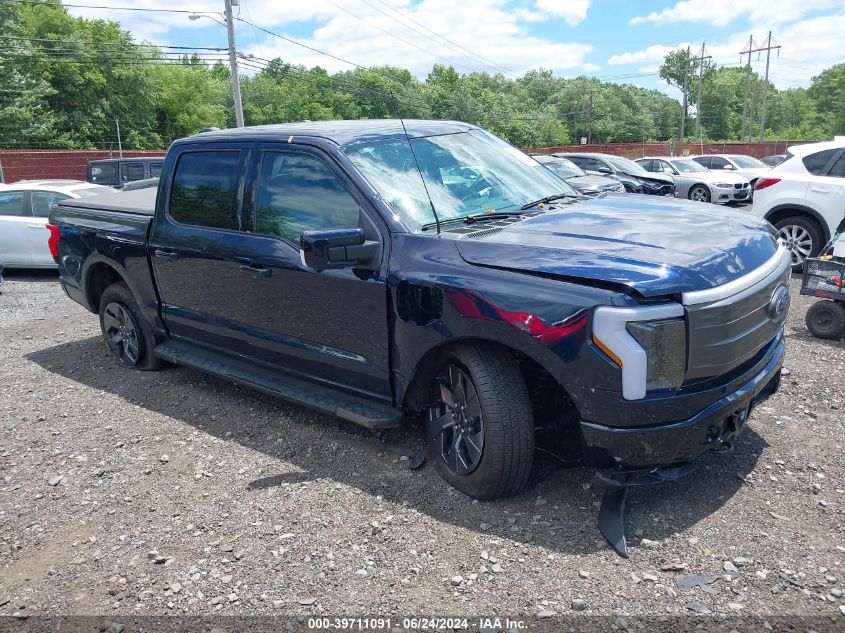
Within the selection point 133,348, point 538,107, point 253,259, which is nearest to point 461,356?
point 253,259

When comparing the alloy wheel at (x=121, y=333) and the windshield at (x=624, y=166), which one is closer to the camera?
the alloy wheel at (x=121, y=333)

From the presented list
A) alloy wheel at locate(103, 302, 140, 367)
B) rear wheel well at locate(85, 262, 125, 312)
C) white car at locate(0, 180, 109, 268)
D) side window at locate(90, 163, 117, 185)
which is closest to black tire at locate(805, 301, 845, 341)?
alloy wheel at locate(103, 302, 140, 367)

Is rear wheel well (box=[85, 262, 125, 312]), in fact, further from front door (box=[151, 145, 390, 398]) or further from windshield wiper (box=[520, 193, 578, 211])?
windshield wiper (box=[520, 193, 578, 211])

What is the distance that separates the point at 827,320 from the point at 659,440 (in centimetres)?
393

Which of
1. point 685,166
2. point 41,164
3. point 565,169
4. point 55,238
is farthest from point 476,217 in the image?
point 41,164

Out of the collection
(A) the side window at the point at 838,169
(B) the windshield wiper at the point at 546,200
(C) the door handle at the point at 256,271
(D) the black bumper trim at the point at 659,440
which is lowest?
(D) the black bumper trim at the point at 659,440

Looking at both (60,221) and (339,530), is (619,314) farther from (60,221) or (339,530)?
(60,221)

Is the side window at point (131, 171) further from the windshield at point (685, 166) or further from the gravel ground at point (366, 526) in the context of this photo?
the windshield at point (685, 166)

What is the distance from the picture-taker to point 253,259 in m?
4.26

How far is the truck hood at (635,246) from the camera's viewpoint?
2.91 metres

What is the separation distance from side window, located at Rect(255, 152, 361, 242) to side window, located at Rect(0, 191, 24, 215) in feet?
27.6

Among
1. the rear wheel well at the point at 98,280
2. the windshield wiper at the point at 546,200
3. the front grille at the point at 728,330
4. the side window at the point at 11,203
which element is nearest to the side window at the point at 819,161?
the windshield wiper at the point at 546,200

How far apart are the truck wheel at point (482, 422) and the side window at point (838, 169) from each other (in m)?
7.60

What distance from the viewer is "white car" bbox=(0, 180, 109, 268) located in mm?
10562
